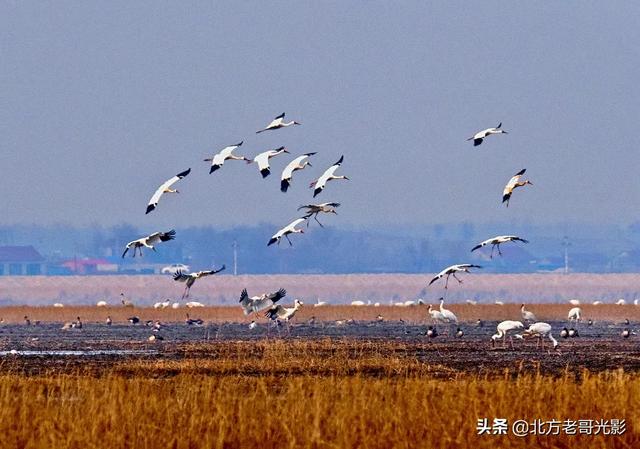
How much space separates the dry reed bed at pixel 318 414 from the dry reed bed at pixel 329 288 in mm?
105920

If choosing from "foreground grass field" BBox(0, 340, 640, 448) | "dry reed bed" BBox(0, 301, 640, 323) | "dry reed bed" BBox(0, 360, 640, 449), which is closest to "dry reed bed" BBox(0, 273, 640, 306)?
"dry reed bed" BBox(0, 301, 640, 323)

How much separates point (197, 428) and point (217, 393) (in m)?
2.74

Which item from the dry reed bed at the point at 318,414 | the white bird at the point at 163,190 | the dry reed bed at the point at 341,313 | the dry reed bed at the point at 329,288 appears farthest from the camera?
the dry reed bed at the point at 329,288

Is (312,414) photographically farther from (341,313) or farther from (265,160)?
(341,313)

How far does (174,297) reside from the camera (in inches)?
4946

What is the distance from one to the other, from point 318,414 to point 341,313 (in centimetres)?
4625

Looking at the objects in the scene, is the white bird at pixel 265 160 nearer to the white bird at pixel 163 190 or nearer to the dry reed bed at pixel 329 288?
the white bird at pixel 163 190

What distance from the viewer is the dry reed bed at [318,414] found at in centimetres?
1559

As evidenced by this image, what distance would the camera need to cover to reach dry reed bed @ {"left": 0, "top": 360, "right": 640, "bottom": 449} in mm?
15594

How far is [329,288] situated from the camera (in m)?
146

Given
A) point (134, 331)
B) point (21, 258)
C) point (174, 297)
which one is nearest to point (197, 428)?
point (134, 331)

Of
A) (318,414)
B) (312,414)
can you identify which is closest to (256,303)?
(312,414)

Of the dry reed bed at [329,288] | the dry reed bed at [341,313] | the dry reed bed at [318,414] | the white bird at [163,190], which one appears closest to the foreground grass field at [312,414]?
the dry reed bed at [318,414]

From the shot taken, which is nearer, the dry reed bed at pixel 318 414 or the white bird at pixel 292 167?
the dry reed bed at pixel 318 414
